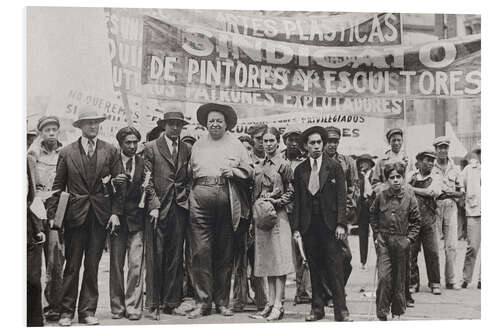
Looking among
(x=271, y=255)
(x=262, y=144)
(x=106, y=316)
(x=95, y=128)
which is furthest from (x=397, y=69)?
(x=106, y=316)

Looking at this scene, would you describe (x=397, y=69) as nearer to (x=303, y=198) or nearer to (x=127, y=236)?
(x=303, y=198)

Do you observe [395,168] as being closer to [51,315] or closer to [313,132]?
[313,132]

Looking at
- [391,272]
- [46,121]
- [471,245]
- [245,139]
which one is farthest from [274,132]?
[471,245]

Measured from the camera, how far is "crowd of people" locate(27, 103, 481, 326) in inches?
254

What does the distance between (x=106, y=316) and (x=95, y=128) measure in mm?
1611

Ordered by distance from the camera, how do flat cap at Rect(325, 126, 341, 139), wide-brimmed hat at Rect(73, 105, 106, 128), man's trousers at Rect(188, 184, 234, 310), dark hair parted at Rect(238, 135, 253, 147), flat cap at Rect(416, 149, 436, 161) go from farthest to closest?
1. flat cap at Rect(416, 149, 436, 161)
2. flat cap at Rect(325, 126, 341, 139)
3. dark hair parted at Rect(238, 135, 253, 147)
4. man's trousers at Rect(188, 184, 234, 310)
5. wide-brimmed hat at Rect(73, 105, 106, 128)

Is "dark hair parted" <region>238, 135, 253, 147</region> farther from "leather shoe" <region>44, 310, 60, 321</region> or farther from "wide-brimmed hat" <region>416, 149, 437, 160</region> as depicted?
"leather shoe" <region>44, 310, 60, 321</region>

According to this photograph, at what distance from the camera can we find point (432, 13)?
6.96m

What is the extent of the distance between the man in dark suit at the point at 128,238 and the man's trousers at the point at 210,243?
0.46 m

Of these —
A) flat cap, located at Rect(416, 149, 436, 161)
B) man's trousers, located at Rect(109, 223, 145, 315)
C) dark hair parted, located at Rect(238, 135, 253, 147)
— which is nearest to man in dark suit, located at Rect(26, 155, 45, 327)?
man's trousers, located at Rect(109, 223, 145, 315)

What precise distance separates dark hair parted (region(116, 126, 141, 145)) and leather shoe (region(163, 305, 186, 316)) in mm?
1483

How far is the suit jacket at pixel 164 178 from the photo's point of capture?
6.57 meters

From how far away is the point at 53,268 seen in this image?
6430 mm

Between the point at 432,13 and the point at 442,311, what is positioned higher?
the point at 432,13
